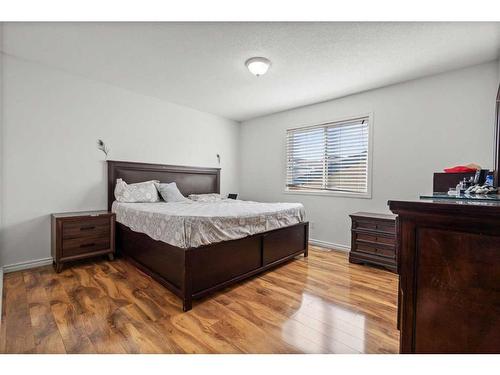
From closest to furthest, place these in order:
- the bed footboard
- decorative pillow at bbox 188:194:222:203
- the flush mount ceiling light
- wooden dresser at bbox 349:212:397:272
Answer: the bed footboard, the flush mount ceiling light, wooden dresser at bbox 349:212:397:272, decorative pillow at bbox 188:194:222:203

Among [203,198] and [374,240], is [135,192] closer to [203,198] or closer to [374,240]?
[203,198]

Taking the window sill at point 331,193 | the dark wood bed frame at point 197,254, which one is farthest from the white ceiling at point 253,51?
the window sill at point 331,193

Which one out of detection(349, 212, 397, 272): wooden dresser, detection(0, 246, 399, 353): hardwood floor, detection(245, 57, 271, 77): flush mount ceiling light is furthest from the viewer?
detection(349, 212, 397, 272): wooden dresser

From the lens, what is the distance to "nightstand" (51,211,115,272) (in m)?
2.70

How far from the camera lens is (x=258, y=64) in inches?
101

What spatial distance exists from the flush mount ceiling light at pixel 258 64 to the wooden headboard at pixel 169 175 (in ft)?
7.23

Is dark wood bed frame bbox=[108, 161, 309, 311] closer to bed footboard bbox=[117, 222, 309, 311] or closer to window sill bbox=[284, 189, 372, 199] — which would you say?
bed footboard bbox=[117, 222, 309, 311]

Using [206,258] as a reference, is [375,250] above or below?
below

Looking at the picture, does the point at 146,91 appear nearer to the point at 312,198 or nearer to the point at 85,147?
the point at 85,147

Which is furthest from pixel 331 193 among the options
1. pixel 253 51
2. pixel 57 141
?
pixel 57 141

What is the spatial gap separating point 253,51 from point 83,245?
9.55 feet

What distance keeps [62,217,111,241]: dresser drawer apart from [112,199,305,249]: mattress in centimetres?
18

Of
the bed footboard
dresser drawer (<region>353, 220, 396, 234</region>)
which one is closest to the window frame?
dresser drawer (<region>353, 220, 396, 234</region>)
